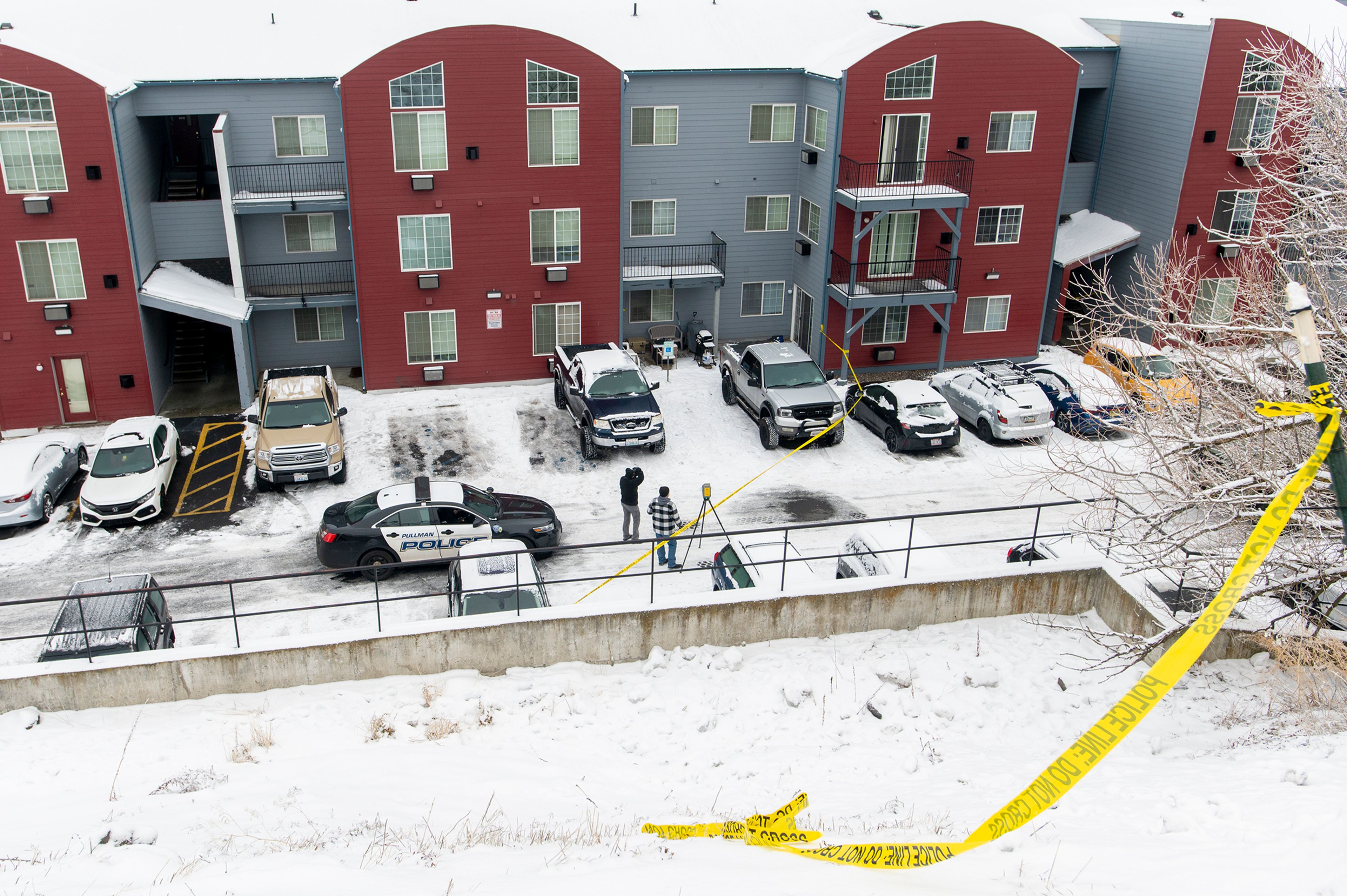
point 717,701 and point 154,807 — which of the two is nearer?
point 154,807

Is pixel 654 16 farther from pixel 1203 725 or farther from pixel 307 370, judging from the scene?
pixel 1203 725

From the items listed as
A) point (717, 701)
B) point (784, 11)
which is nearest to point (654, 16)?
point (784, 11)

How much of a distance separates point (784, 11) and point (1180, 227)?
43.8ft

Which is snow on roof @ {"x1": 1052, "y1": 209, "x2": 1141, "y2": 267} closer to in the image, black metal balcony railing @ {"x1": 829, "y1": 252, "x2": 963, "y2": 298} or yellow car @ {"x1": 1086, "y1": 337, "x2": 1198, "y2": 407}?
black metal balcony railing @ {"x1": 829, "y1": 252, "x2": 963, "y2": 298}

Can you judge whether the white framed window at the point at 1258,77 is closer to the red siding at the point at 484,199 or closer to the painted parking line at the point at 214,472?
the red siding at the point at 484,199

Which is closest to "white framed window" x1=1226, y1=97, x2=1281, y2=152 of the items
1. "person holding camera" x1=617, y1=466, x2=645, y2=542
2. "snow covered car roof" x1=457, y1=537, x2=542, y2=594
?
"person holding camera" x1=617, y1=466, x2=645, y2=542

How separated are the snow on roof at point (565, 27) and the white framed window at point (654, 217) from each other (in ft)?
12.2

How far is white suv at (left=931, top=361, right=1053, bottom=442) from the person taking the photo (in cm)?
2447

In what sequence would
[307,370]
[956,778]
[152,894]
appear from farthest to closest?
[307,370]
[956,778]
[152,894]

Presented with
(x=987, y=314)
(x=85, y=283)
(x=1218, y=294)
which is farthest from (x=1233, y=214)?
(x=85, y=283)

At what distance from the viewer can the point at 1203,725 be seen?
12.5m

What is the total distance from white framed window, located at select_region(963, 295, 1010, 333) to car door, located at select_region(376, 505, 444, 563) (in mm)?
18295

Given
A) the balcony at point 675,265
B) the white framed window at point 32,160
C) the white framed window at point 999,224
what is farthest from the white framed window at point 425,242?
the white framed window at point 999,224

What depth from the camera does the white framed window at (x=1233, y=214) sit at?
95.8 feet
